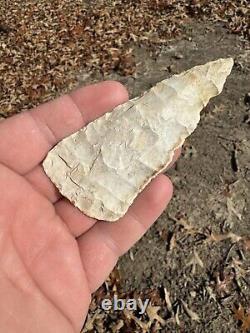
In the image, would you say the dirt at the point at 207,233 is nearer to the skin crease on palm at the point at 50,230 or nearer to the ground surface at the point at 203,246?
the ground surface at the point at 203,246

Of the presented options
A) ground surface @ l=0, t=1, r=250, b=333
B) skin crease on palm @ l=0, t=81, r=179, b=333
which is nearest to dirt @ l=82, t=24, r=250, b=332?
ground surface @ l=0, t=1, r=250, b=333

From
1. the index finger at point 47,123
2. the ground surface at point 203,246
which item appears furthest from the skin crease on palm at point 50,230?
the ground surface at point 203,246

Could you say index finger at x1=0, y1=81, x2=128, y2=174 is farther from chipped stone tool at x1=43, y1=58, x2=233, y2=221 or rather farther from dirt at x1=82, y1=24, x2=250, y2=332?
dirt at x1=82, y1=24, x2=250, y2=332

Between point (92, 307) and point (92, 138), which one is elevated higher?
point (92, 138)

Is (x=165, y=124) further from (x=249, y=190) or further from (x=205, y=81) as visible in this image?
(x=249, y=190)

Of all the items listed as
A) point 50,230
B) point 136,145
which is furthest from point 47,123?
point 50,230

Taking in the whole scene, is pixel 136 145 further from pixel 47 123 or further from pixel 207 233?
pixel 207 233

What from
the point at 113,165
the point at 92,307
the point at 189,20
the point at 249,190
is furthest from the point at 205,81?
the point at 189,20
